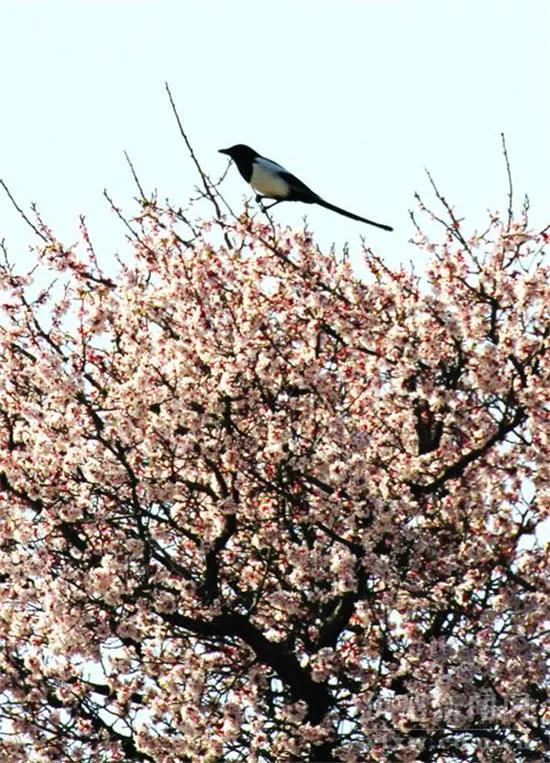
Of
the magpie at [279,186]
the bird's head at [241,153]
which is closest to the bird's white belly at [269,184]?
the magpie at [279,186]

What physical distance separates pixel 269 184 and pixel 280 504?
3137mm

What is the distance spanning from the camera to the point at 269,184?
12.2 m

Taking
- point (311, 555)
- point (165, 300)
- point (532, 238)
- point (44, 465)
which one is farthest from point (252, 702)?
point (532, 238)

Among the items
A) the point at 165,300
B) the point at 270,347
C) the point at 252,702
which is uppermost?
the point at 165,300

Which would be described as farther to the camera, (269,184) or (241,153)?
(241,153)

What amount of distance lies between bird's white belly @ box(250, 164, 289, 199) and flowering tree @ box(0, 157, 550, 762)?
571mm

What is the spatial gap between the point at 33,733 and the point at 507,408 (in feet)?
17.2

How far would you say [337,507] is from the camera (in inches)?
424

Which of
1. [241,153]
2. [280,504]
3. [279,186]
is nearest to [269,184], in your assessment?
[279,186]

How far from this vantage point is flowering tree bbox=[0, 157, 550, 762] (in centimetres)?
1081

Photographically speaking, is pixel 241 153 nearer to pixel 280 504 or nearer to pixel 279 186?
pixel 279 186

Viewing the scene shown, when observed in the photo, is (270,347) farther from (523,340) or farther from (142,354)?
(523,340)

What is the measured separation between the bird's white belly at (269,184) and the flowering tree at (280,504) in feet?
1.87

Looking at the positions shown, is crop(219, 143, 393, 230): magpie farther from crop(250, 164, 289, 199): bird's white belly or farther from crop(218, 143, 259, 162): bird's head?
crop(218, 143, 259, 162): bird's head
